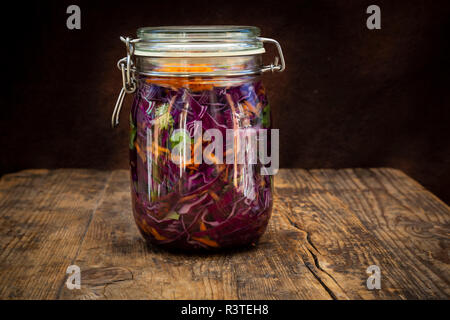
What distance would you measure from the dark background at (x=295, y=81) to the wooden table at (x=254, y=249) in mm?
156

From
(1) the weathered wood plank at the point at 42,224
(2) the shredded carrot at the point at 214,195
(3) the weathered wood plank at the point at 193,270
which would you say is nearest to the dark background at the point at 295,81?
(1) the weathered wood plank at the point at 42,224

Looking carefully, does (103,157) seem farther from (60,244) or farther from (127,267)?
(127,267)

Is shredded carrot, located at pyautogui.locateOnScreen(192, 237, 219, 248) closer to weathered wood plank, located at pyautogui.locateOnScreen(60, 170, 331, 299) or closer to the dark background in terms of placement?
weathered wood plank, located at pyautogui.locateOnScreen(60, 170, 331, 299)

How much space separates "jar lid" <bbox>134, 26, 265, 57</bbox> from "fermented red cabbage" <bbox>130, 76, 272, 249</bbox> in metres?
0.04

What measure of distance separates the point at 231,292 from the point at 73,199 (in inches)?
22.1

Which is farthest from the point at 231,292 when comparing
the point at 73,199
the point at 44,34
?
the point at 44,34

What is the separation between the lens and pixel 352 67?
4.74ft

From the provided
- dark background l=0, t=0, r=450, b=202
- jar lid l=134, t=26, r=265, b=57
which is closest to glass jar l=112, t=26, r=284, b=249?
jar lid l=134, t=26, r=265, b=57

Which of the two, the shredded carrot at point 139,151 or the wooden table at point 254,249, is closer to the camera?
the wooden table at point 254,249

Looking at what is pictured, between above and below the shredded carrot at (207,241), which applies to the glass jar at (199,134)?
above

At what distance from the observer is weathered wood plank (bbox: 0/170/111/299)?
0.83m

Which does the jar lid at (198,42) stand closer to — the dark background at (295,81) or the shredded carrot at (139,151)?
the shredded carrot at (139,151)

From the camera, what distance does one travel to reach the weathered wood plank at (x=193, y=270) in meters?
0.78

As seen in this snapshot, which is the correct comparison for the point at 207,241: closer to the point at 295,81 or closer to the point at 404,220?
the point at 404,220
